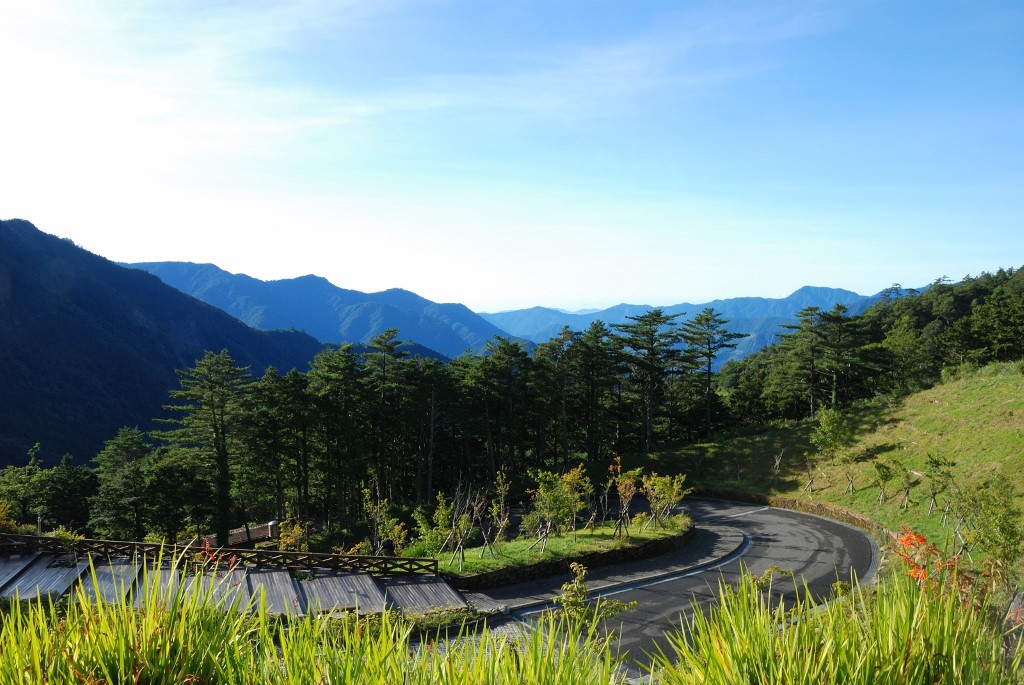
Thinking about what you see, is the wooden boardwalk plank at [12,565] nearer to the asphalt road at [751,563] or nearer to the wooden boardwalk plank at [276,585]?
the wooden boardwalk plank at [276,585]

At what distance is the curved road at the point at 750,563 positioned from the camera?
1389cm

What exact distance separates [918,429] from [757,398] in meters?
26.7

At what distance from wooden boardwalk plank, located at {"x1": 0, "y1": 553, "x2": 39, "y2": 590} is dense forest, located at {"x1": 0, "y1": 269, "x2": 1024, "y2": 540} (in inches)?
645

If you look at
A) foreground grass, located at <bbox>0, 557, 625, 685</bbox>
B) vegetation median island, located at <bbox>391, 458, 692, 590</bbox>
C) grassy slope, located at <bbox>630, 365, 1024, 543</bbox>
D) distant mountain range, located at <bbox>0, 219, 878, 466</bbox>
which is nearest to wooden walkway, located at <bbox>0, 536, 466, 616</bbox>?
vegetation median island, located at <bbox>391, 458, 692, 590</bbox>

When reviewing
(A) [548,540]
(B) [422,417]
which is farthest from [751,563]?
(B) [422,417]

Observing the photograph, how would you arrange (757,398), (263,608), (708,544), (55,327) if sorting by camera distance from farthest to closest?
1. (55,327)
2. (757,398)
3. (708,544)
4. (263,608)

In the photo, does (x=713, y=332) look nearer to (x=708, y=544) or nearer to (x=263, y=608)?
(x=708, y=544)

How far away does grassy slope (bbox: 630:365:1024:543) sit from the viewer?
2633 centimetres

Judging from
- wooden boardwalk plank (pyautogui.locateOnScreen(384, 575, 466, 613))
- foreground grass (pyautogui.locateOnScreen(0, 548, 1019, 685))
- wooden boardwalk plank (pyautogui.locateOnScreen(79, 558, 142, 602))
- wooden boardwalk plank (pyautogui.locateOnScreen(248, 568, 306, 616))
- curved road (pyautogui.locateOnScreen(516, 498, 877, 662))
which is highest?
foreground grass (pyautogui.locateOnScreen(0, 548, 1019, 685))

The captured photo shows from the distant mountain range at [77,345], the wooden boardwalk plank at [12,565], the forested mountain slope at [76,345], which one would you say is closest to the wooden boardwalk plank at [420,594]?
the wooden boardwalk plank at [12,565]

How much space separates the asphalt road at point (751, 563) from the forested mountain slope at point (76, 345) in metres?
86.5

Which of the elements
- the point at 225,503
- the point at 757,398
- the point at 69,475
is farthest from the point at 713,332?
the point at 69,475

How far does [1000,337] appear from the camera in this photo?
48500mm

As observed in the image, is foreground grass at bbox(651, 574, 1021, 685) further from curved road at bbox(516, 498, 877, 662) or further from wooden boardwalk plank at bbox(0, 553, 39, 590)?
wooden boardwalk plank at bbox(0, 553, 39, 590)
